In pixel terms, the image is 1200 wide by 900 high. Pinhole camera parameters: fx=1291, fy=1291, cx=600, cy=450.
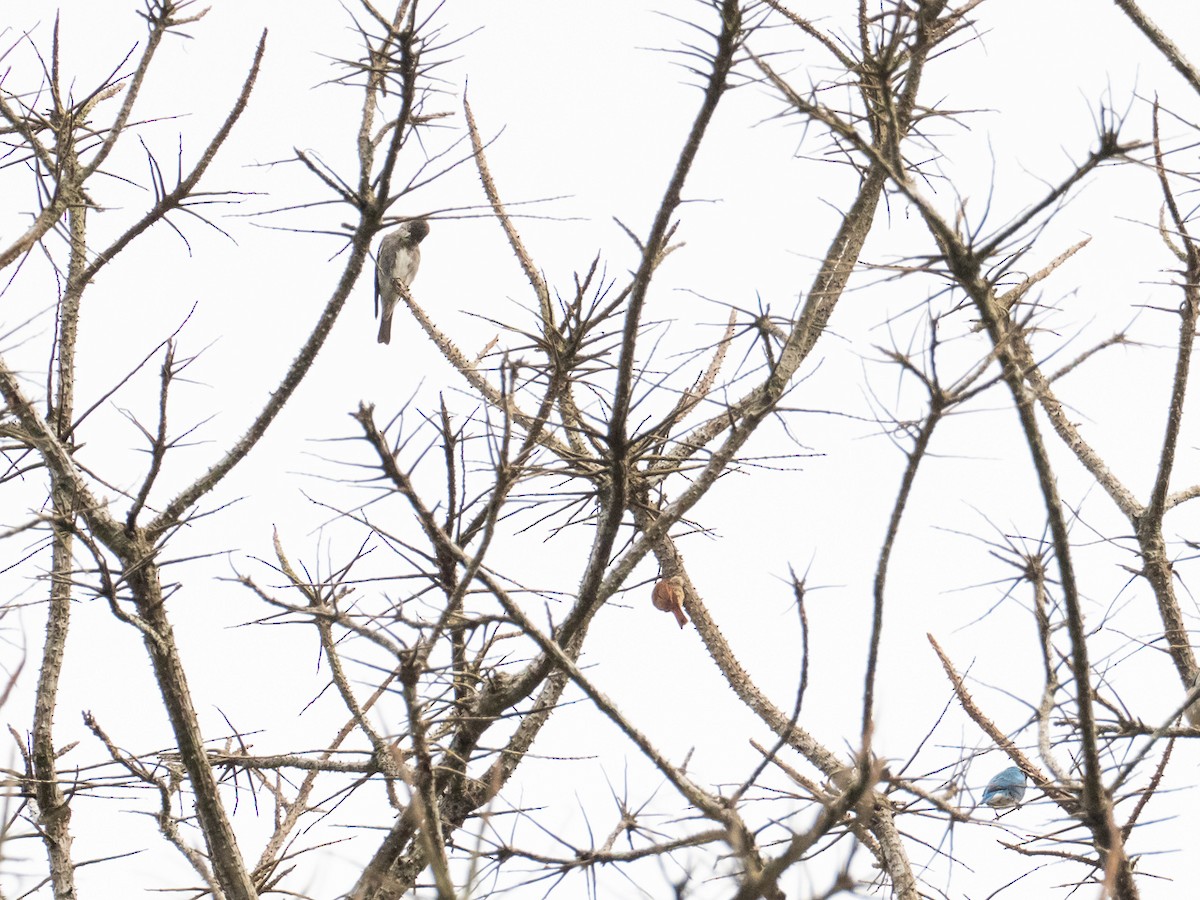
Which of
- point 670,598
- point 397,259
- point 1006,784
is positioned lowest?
point 1006,784

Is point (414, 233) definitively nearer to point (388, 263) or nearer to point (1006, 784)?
point (388, 263)

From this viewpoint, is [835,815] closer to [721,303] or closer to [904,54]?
[721,303]

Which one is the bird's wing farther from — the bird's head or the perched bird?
the perched bird

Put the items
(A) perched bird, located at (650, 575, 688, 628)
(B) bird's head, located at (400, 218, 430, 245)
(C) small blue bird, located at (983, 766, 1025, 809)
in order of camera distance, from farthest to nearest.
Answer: (B) bird's head, located at (400, 218, 430, 245) < (C) small blue bird, located at (983, 766, 1025, 809) < (A) perched bird, located at (650, 575, 688, 628)

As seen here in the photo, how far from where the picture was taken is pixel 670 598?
4551 mm

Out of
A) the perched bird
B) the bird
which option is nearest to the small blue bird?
the perched bird

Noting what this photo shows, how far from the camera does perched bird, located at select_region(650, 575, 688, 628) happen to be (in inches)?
179

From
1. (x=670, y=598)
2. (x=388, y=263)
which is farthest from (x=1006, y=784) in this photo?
(x=388, y=263)

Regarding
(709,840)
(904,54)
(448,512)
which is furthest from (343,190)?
(709,840)

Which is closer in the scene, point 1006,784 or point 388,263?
point 1006,784

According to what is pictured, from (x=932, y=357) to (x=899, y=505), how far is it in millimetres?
274

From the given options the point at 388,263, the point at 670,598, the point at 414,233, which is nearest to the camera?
the point at 670,598

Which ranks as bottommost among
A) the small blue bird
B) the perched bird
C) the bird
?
the small blue bird

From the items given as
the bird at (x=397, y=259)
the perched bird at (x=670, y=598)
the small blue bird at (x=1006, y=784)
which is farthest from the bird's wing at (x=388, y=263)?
the perched bird at (x=670, y=598)
